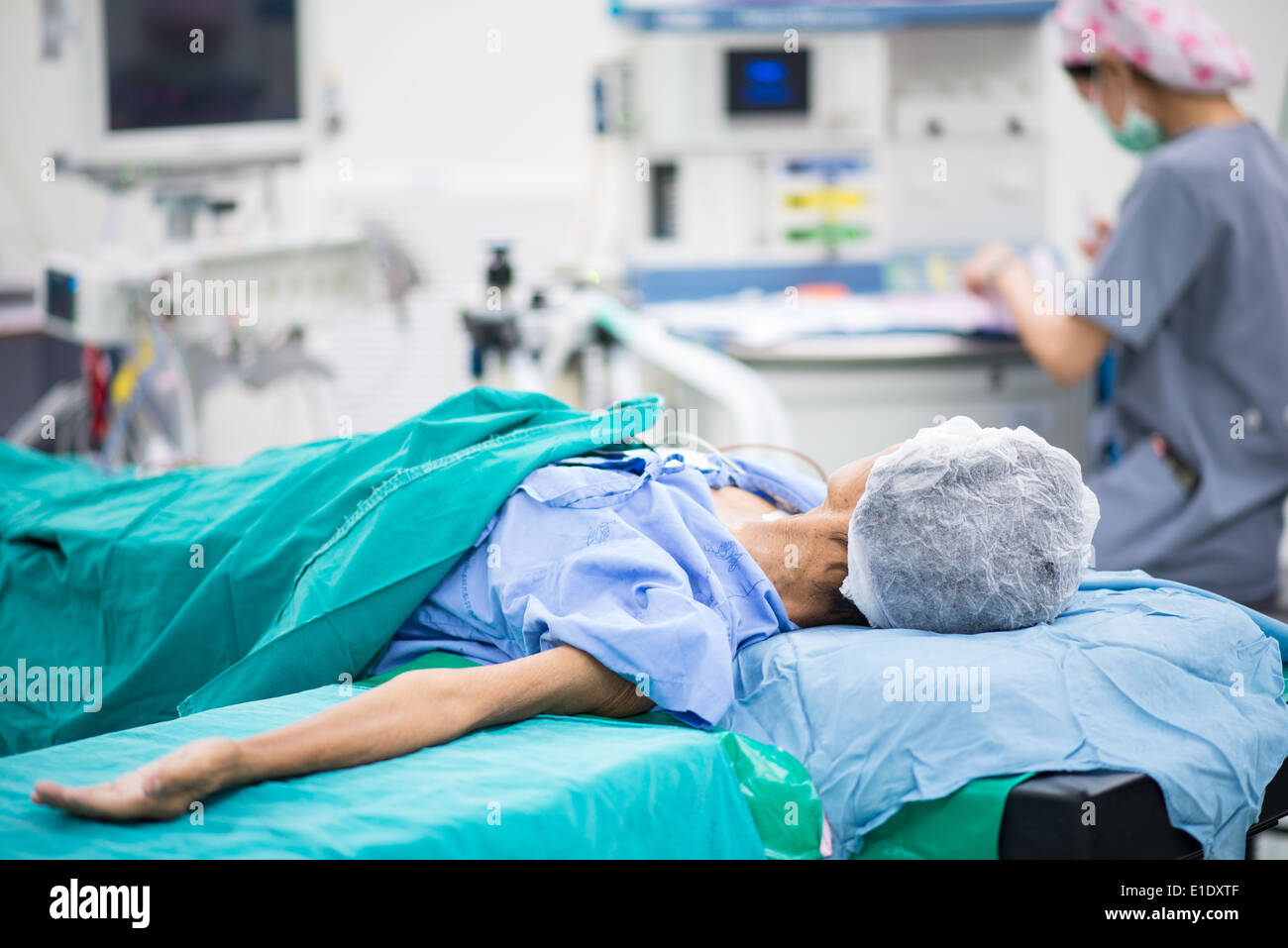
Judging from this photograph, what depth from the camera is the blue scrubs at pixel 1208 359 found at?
230cm

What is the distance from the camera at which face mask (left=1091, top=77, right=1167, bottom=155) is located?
253 cm

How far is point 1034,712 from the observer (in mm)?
1181

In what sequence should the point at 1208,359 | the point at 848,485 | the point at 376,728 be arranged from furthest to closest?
the point at 1208,359, the point at 848,485, the point at 376,728

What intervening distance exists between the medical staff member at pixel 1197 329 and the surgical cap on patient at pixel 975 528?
1044 mm

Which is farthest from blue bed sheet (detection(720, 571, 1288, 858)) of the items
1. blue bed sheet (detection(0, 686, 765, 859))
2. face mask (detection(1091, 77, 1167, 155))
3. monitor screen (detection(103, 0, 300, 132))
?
monitor screen (detection(103, 0, 300, 132))

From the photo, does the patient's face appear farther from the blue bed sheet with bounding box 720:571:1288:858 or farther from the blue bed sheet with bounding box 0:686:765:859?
the blue bed sheet with bounding box 0:686:765:859

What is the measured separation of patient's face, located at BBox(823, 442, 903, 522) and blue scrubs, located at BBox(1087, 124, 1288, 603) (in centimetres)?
103

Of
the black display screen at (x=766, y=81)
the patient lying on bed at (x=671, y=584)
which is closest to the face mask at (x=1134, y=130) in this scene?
the black display screen at (x=766, y=81)

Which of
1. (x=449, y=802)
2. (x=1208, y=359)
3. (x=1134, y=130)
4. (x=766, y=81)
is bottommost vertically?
(x=449, y=802)

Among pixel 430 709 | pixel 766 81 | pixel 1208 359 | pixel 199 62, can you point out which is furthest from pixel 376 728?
pixel 199 62

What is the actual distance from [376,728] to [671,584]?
1.14ft

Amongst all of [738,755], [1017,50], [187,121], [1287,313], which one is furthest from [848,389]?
[187,121]

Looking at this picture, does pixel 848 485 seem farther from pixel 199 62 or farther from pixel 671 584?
pixel 199 62
